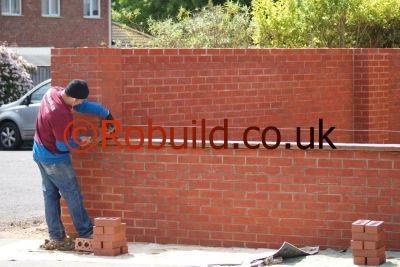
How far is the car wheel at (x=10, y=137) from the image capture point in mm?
24984

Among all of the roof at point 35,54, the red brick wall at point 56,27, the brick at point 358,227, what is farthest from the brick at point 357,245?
the red brick wall at point 56,27

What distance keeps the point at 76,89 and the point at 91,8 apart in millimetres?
Result: 34899

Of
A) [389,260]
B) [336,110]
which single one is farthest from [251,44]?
[389,260]

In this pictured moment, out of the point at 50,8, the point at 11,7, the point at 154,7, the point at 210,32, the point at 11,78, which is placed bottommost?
the point at 11,78

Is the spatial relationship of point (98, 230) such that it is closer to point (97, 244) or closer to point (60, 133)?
point (97, 244)

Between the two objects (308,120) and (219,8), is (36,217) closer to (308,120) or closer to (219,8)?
(308,120)

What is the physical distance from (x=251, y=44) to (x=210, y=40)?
32.2 inches

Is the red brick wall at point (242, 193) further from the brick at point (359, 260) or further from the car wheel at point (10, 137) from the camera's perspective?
the car wheel at point (10, 137)

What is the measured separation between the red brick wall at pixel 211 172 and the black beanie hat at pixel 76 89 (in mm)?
645

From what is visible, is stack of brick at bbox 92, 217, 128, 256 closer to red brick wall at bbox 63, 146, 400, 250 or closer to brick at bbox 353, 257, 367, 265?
red brick wall at bbox 63, 146, 400, 250

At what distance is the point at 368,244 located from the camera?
9648mm

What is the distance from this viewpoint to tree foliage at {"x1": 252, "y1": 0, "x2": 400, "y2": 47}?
17.1m

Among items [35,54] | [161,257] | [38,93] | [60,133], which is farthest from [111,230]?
[35,54]

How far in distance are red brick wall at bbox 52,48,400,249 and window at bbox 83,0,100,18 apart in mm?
32227
